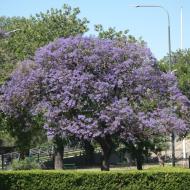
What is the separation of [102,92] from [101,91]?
7cm

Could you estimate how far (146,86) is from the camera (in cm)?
2722

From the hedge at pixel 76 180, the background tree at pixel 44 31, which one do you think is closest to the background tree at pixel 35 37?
the background tree at pixel 44 31

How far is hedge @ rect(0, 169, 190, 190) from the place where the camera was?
20.7 metres

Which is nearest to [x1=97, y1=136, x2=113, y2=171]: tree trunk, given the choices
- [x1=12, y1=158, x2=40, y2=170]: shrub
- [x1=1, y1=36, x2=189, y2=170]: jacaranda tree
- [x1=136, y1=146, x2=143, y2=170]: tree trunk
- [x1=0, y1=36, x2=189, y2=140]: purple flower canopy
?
[x1=1, y1=36, x2=189, y2=170]: jacaranda tree

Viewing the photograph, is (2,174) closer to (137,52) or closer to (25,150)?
(137,52)

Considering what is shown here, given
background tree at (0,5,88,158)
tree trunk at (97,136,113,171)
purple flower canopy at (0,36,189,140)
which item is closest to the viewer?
purple flower canopy at (0,36,189,140)

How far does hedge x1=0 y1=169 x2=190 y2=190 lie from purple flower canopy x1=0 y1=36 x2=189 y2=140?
16.9ft

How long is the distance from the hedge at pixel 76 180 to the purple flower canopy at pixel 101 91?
515 cm

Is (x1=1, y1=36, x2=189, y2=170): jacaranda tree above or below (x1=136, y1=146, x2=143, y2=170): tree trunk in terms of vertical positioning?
above

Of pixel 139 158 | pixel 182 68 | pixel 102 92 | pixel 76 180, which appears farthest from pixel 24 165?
pixel 182 68

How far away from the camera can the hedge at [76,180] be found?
68.0 feet

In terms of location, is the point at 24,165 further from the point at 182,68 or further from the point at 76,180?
the point at 182,68

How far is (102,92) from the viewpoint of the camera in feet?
85.5

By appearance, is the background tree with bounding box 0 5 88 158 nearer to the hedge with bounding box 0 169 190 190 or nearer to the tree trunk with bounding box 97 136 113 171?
the tree trunk with bounding box 97 136 113 171
